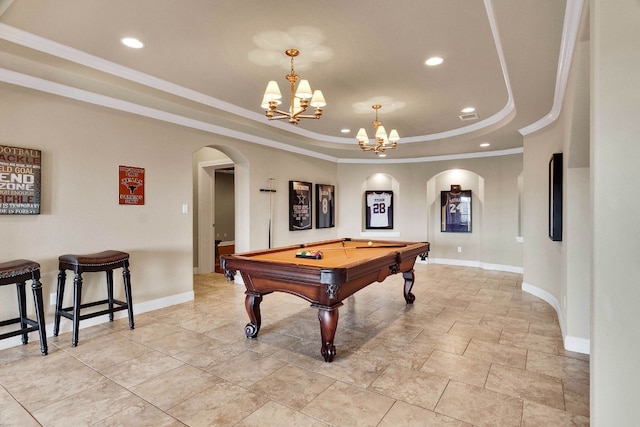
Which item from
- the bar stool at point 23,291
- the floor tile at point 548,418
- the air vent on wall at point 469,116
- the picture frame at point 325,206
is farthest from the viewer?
the picture frame at point 325,206

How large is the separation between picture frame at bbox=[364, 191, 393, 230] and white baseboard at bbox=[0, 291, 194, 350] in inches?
203

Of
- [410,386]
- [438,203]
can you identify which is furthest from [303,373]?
[438,203]

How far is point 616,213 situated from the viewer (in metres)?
1.42

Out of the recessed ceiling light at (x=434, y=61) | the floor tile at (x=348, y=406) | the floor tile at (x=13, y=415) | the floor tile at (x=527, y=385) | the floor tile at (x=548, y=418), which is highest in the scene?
the recessed ceiling light at (x=434, y=61)

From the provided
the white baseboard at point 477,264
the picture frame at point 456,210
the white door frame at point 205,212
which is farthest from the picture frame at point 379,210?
the white door frame at point 205,212

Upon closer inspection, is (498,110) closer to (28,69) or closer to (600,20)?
(600,20)

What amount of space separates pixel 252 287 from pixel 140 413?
1411mm

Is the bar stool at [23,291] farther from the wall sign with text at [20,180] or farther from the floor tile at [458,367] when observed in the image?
the floor tile at [458,367]

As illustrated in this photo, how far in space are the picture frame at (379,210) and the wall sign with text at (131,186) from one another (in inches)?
227

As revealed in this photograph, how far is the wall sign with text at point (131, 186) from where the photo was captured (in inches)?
164

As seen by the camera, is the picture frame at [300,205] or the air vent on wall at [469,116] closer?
the air vent on wall at [469,116]

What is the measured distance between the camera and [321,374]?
2.76 meters

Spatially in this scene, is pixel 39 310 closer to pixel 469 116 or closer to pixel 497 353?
pixel 497 353

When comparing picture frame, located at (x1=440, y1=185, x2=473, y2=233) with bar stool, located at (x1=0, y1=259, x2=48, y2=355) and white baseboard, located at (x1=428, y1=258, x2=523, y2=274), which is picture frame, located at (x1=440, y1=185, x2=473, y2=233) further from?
bar stool, located at (x1=0, y1=259, x2=48, y2=355)
